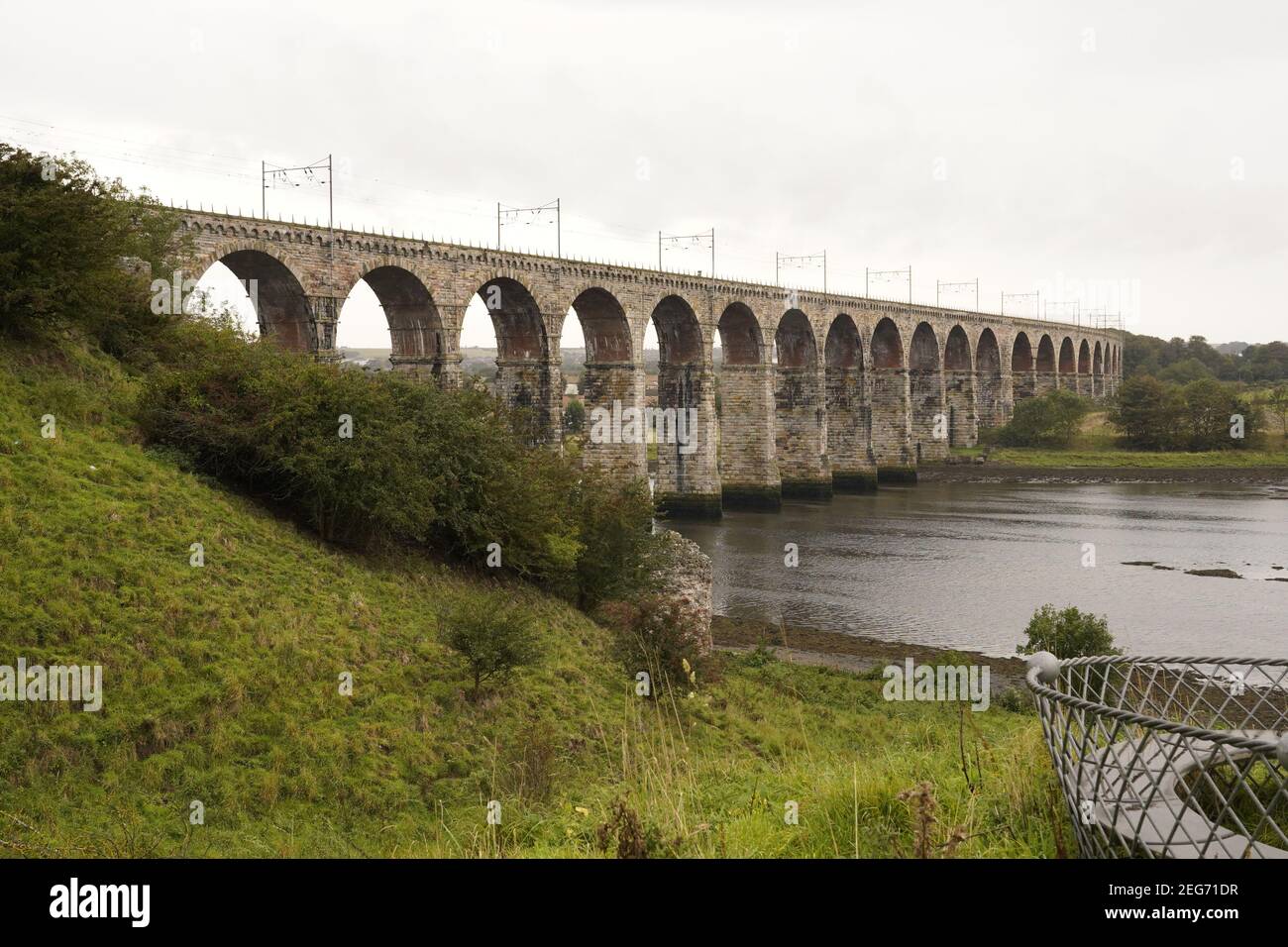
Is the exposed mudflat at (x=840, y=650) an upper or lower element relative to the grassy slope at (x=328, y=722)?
lower

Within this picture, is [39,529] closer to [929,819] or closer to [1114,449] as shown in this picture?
[929,819]

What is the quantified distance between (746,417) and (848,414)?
14.7 meters

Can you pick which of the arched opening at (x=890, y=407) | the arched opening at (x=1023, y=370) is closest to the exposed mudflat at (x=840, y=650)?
the arched opening at (x=890, y=407)

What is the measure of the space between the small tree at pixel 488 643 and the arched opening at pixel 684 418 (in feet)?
139

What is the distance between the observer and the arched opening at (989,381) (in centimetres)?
10669

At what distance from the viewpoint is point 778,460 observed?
73.8 metres

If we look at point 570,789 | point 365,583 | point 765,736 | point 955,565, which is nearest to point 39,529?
point 365,583

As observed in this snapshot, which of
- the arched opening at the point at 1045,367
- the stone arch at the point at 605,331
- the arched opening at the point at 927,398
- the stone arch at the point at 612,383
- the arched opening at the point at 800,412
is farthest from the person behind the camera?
the arched opening at the point at 1045,367

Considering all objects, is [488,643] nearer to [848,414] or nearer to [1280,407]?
[848,414]

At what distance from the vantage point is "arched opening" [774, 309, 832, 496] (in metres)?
72.6

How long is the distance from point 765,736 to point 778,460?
185ft

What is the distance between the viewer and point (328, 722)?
15258mm

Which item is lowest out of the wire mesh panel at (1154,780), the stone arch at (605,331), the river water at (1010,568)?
→ the river water at (1010,568)

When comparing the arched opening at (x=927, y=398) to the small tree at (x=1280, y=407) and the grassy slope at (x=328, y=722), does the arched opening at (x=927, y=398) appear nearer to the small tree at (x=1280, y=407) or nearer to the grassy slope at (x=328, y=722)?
the small tree at (x=1280, y=407)
